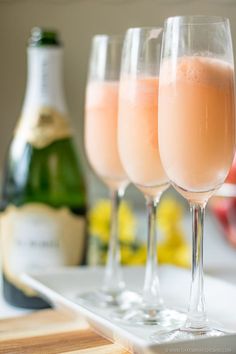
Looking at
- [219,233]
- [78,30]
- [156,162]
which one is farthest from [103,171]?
[78,30]

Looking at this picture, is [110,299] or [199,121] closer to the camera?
[199,121]

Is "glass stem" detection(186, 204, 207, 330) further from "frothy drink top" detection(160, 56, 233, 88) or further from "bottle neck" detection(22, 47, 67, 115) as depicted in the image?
"bottle neck" detection(22, 47, 67, 115)

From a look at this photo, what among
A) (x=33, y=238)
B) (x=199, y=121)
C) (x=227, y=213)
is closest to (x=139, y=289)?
(x=33, y=238)

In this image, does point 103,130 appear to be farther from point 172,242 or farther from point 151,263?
point 172,242

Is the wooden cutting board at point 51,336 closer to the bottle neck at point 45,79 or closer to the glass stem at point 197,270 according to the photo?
the glass stem at point 197,270

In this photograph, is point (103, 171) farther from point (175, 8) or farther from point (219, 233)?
point (175, 8)

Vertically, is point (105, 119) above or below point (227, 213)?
above
